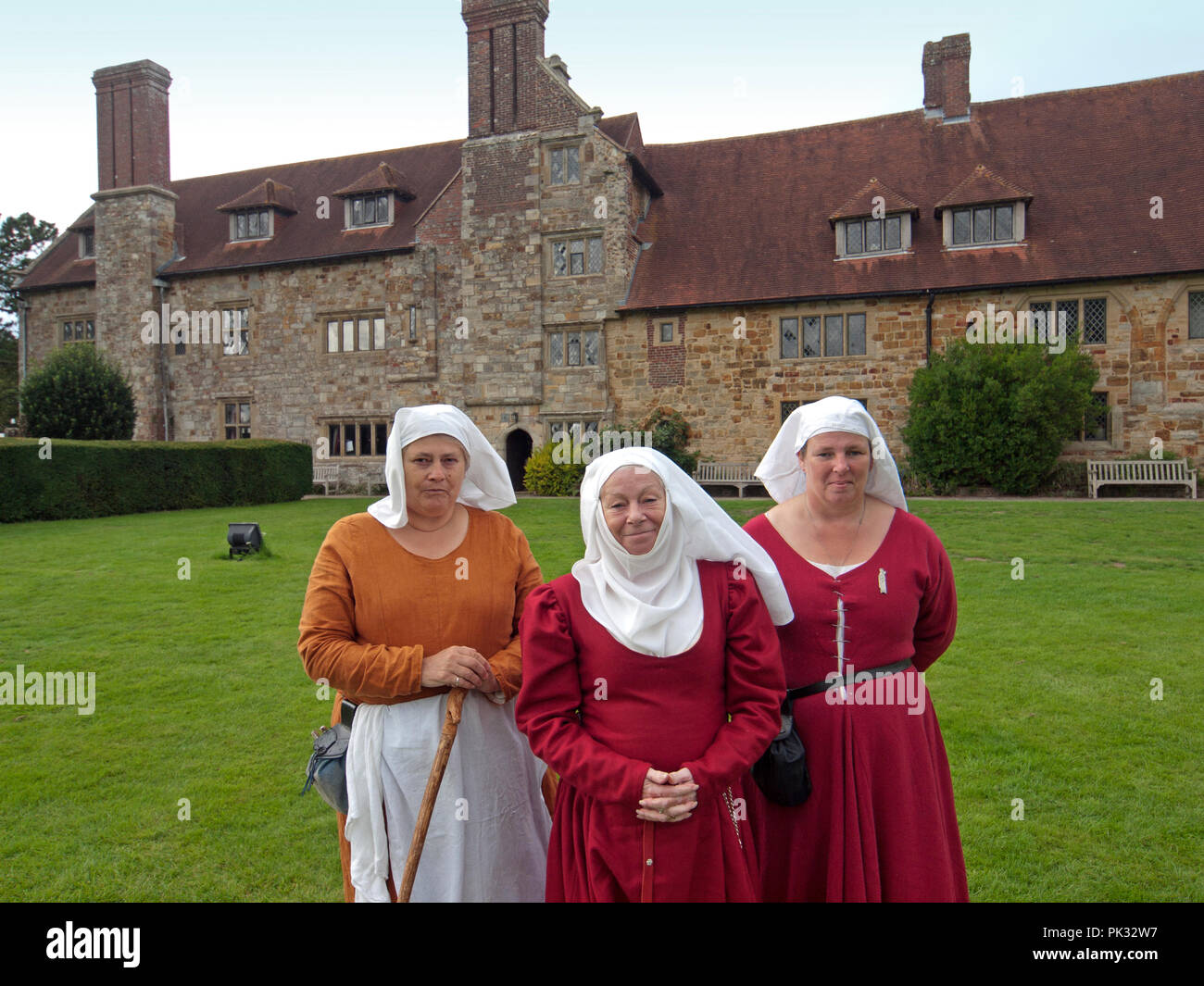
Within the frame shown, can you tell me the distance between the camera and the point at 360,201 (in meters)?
28.1

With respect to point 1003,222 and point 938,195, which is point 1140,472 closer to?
point 1003,222

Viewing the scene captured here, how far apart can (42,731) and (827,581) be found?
5.59 meters

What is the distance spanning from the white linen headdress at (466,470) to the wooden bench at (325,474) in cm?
2513

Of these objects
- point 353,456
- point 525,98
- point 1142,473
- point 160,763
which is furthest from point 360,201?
point 160,763

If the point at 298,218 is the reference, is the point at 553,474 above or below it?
below

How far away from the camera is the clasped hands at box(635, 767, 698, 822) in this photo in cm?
243

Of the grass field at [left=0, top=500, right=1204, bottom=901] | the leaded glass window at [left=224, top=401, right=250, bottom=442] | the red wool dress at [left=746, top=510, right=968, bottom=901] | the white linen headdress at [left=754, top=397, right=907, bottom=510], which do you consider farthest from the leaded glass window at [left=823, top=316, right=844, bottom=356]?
the red wool dress at [left=746, top=510, right=968, bottom=901]

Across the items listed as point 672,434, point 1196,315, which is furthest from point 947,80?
point 672,434

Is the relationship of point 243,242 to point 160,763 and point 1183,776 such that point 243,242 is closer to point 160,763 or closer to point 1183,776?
point 160,763

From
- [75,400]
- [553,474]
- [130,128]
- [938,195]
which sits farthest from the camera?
[130,128]

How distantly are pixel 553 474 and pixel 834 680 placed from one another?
2079 cm

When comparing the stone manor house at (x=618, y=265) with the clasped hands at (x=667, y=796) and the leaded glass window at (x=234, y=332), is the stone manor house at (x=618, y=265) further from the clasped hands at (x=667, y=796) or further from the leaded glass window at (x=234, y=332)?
the clasped hands at (x=667, y=796)

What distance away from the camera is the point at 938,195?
2239 centimetres

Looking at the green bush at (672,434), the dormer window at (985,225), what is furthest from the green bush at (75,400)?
the dormer window at (985,225)
